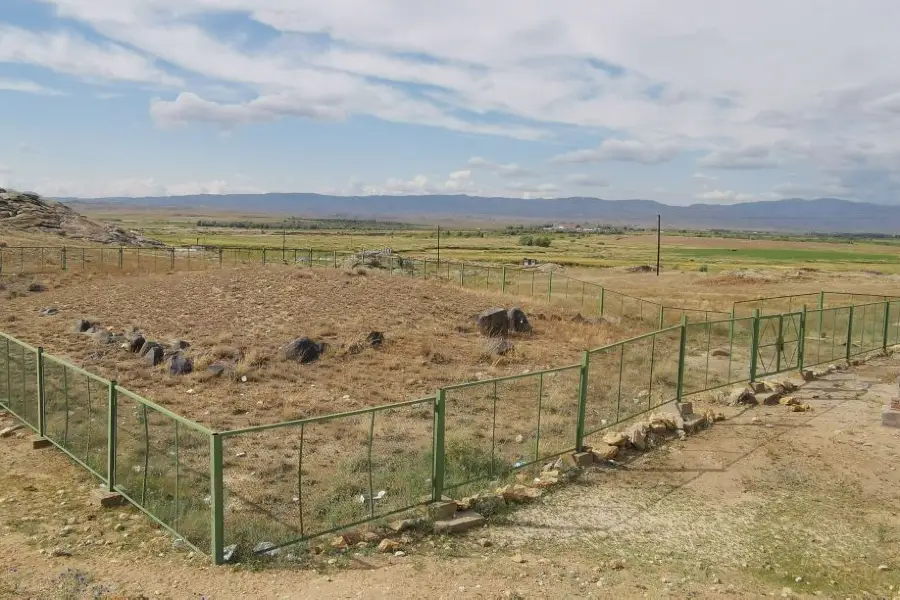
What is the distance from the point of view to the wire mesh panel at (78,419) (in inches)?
488

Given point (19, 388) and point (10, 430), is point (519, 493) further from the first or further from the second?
point (19, 388)

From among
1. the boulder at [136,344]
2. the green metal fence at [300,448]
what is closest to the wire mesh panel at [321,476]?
the green metal fence at [300,448]

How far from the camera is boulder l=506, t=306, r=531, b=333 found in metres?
28.8

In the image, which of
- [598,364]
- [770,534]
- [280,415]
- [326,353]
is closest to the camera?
[770,534]

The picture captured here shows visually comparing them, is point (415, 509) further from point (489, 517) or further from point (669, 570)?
point (669, 570)

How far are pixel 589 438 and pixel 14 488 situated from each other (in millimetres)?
10652

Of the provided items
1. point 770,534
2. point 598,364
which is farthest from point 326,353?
point 770,534

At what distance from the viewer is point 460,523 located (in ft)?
34.0

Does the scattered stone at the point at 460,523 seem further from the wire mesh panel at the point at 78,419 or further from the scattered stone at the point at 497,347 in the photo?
the scattered stone at the point at 497,347

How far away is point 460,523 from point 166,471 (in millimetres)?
5334

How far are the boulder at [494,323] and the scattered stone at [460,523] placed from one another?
17446mm

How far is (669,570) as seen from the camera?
9.30m

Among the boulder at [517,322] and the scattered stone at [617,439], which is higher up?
the boulder at [517,322]

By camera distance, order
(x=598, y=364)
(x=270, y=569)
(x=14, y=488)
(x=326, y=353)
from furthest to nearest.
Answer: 1. (x=598, y=364)
2. (x=326, y=353)
3. (x=14, y=488)
4. (x=270, y=569)
